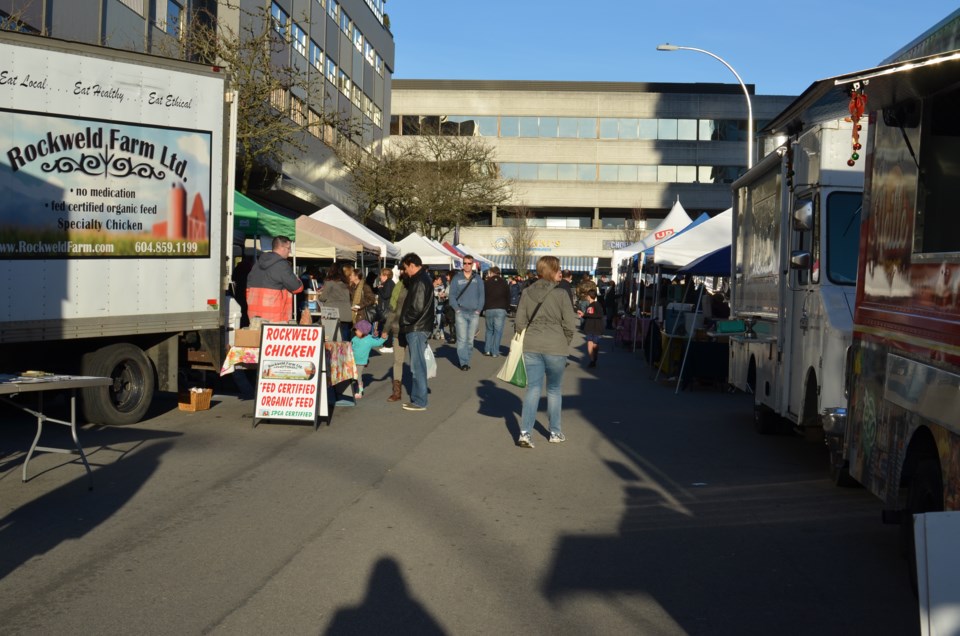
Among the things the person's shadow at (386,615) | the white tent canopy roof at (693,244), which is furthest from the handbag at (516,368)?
the white tent canopy roof at (693,244)

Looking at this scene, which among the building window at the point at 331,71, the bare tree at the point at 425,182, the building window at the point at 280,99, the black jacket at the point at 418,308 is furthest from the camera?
the bare tree at the point at 425,182

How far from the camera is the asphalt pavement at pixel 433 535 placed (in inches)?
203

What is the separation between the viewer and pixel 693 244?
22469 mm

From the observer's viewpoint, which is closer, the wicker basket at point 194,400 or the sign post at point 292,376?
the sign post at point 292,376

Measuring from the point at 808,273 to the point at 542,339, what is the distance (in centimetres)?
265

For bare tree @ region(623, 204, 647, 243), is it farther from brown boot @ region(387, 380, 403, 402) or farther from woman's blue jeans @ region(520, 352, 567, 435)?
woman's blue jeans @ region(520, 352, 567, 435)

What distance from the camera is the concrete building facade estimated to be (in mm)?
77000

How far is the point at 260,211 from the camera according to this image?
17766 millimetres

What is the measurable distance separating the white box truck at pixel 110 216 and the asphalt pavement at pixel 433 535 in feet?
2.79

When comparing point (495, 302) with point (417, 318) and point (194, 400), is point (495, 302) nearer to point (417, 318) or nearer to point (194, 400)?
point (417, 318)

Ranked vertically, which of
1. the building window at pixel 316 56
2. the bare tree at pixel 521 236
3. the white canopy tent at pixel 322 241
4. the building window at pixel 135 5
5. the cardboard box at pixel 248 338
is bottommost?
the cardboard box at pixel 248 338

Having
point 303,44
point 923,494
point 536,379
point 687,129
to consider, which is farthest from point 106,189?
point 687,129

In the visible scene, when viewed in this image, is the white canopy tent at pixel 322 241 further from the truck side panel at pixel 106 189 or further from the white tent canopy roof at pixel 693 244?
the truck side panel at pixel 106 189

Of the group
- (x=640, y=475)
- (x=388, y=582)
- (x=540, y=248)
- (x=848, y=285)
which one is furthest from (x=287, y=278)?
(x=540, y=248)
